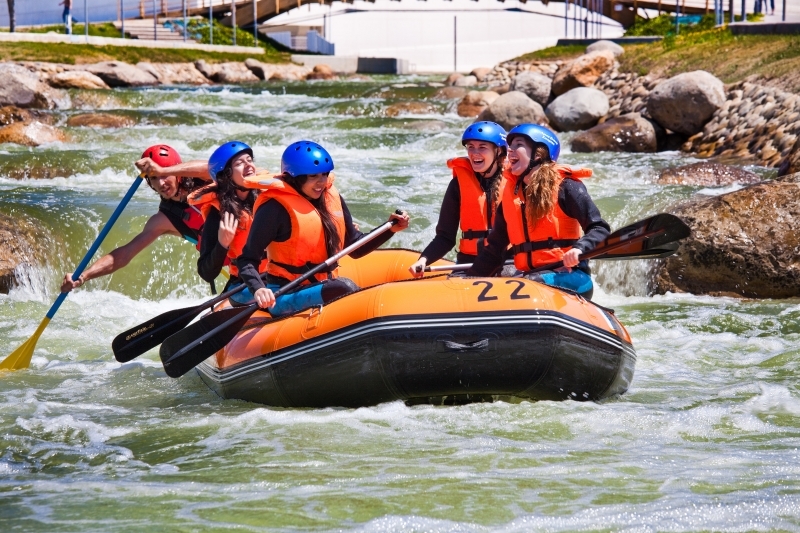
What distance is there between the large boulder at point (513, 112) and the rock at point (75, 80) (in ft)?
31.4

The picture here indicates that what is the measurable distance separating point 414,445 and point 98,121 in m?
13.5

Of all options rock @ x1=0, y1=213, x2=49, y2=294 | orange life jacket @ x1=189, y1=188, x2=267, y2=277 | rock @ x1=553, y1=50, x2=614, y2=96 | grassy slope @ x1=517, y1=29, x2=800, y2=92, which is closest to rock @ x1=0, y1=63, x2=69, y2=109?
rock @ x1=553, y1=50, x2=614, y2=96

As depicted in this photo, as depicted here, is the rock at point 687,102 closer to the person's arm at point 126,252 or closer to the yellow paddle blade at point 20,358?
the person's arm at point 126,252

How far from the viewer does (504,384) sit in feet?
17.2

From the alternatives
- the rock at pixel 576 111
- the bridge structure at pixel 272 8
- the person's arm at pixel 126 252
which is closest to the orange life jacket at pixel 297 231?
the person's arm at pixel 126 252

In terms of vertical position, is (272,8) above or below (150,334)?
above

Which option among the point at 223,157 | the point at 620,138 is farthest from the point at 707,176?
the point at 223,157

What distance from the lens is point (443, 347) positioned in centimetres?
514

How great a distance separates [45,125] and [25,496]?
12.4 metres

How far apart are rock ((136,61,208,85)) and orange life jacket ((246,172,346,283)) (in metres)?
21.5

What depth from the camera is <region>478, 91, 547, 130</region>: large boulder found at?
1616cm

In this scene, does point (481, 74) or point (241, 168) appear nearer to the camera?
point (241, 168)

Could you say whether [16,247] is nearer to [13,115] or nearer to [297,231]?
[297,231]

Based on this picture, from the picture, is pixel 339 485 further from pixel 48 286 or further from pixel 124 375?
pixel 48 286
